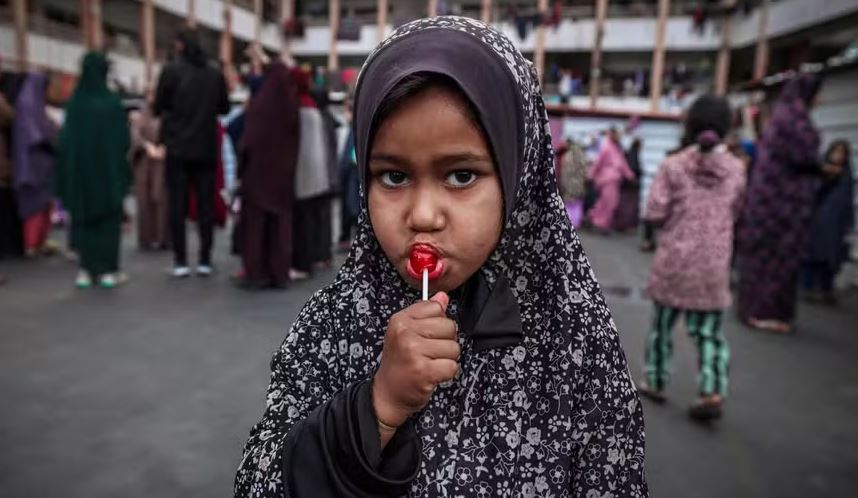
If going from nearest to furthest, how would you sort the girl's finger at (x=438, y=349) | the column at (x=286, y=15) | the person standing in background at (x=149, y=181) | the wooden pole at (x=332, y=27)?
the girl's finger at (x=438, y=349) → the person standing in background at (x=149, y=181) → the wooden pole at (x=332, y=27) → the column at (x=286, y=15)

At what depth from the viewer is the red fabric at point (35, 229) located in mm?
6277

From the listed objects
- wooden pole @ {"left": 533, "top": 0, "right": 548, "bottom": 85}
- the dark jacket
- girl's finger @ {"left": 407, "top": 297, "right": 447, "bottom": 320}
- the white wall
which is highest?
wooden pole @ {"left": 533, "top": 0, "right": 548, "bottom": 85}

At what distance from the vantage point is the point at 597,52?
83.9 ft

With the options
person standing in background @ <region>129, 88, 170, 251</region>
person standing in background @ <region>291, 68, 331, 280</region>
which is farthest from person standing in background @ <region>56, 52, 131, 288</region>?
person standing in background @ <region>129, 88, 170, 251</region>

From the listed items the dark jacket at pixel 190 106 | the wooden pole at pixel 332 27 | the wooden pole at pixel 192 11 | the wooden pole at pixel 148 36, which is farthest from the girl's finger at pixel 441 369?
the wooden pole at pixel 332 27

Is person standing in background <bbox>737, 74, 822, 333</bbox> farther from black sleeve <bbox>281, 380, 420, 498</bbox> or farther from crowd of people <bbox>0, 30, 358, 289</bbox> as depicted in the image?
black sleeve <bbox>281, 380, 420, 498</bbox>

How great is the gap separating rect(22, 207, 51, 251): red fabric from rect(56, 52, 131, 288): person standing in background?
59.1 inches

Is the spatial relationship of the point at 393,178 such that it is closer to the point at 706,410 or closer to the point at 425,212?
the point at 425,212

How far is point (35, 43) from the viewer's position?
56.0 feet

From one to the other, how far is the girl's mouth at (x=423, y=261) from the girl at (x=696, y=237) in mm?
2623

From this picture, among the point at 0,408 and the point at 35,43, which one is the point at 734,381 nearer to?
the point at 0,408

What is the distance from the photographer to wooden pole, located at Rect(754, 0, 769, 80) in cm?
2144

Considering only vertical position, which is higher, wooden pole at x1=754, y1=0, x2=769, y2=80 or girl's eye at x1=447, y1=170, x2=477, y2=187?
wooden pole at x1=754, y1=0, x2=769, y2=80

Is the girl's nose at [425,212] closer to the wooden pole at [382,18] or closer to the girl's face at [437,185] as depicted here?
the girl's face at [437,185]
